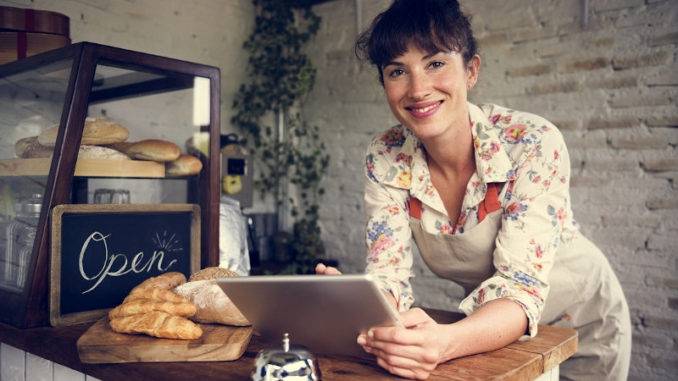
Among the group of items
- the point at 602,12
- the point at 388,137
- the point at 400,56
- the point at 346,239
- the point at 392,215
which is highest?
the point at 602,12

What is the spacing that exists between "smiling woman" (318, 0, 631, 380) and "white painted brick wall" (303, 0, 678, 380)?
1112mm

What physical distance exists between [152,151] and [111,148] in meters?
0.11

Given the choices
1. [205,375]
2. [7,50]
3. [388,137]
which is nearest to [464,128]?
[388,137]

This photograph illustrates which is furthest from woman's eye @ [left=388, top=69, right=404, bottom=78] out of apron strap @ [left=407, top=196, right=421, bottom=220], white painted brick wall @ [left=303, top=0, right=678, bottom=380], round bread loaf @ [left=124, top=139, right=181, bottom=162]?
white painted brick wall @ [left=303, top=0, right=678, bottom=380]

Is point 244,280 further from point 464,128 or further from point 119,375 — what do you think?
point 464,128

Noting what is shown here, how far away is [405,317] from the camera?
0.96m

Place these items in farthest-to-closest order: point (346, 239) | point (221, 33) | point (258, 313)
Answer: point (346, 239), point (221, 33), point (258, 313)

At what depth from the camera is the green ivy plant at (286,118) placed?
3.70 metres

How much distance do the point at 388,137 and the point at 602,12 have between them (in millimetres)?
1760

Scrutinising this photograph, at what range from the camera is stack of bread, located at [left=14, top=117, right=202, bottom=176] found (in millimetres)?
1275

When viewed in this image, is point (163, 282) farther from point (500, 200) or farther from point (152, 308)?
point (500, 200)

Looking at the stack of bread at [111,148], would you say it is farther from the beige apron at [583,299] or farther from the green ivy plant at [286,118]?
the green ivy plant at [286,118]

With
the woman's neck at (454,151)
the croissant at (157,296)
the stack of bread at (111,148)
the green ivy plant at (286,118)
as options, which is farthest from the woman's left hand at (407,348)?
the green ivy plant at (286,118)

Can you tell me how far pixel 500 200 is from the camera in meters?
1.36
